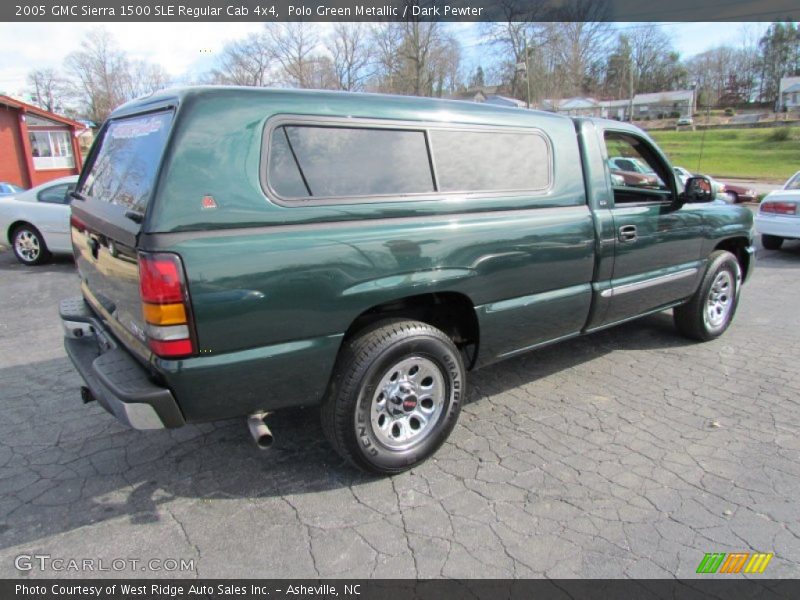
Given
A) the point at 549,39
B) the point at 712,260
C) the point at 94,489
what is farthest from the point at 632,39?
the point at 94,489

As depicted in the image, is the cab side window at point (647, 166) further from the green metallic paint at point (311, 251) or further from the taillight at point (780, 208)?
the taillight at point (780, 208)

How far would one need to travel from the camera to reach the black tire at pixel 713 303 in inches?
192

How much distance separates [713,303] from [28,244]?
32.3ft

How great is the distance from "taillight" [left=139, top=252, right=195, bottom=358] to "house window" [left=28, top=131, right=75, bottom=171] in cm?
2736

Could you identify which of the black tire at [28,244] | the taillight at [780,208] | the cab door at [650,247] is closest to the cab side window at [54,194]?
the black tire at [28,244]

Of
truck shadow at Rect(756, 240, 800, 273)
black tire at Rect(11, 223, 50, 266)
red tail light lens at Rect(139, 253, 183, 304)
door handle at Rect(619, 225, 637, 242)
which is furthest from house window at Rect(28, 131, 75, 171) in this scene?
door handle at Rect(619, 225, 637, 242)

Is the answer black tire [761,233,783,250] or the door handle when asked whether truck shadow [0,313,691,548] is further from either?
black tire [761,233,783,250]

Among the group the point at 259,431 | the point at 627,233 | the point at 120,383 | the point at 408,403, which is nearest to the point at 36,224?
the point at 120,383

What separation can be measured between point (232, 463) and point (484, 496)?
1.44 metres

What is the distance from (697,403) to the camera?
3.87 m

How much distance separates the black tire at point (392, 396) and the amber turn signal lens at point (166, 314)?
2.73 feet

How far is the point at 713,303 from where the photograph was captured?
5133 mm

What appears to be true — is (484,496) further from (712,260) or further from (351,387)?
(712,260)

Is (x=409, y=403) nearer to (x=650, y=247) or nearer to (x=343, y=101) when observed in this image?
(x=343, y=101)
